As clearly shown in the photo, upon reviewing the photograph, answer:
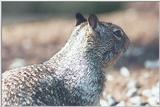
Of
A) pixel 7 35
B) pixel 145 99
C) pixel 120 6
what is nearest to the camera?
pixel 145 99

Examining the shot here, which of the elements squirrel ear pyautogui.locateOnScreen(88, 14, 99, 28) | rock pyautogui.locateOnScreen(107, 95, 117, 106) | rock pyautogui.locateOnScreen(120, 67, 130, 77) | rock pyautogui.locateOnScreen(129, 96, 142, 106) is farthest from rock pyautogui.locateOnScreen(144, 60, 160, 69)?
squirrel ear pyautogui.locateOnScreen(88, 14, 99, 28)

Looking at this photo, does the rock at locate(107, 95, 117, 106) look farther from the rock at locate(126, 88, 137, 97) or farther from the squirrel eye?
the squirrel eye

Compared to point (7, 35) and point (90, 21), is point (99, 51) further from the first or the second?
point (7, 35)

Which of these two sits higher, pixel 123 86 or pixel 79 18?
pixel 79 18

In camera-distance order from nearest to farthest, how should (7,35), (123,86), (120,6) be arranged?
(123,86), (7,35), (120,6)

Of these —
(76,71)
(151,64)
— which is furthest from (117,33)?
(151,64)

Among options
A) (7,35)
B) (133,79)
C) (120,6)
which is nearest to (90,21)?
(133,79)

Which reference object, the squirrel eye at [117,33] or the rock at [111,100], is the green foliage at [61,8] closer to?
the rock at [111,100]
